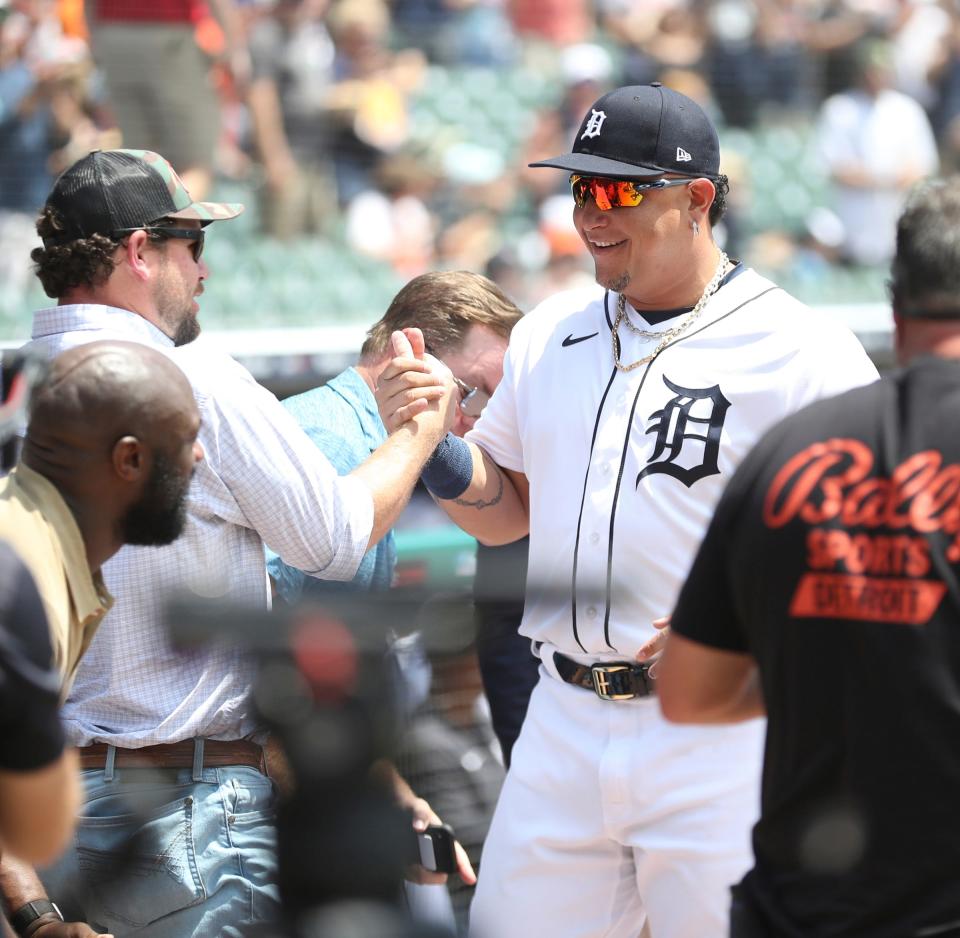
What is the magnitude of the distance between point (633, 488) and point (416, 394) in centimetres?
49

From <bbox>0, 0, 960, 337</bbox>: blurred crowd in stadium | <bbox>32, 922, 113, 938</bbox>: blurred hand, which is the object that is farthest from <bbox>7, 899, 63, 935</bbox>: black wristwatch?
<bbox>0, 0, 960, 337</bbox>: blurred crowd in stadium

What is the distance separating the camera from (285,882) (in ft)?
4.46

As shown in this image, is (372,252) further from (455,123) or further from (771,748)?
(771,748)

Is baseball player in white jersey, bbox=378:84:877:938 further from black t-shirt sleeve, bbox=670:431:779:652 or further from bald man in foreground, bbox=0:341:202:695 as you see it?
bald man in foreground, bbox=0:341:202:695

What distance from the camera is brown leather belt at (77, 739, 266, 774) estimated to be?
9.19 feet

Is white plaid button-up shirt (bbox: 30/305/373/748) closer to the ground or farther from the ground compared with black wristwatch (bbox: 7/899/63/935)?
farther from the ground

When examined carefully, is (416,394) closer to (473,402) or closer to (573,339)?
(573,339)

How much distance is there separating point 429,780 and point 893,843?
733mm

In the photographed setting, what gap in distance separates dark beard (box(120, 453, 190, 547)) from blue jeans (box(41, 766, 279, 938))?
0.63 m

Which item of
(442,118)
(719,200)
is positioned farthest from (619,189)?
(442,118)

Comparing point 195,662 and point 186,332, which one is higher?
point 186,332

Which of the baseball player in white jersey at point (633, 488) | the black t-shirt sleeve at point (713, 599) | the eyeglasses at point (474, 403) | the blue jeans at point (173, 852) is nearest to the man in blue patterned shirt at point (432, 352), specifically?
the eyeglasses at point (474, 403)

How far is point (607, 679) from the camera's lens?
2.99 meters


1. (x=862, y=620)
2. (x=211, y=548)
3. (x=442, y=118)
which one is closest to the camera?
(x=862, y=620)
